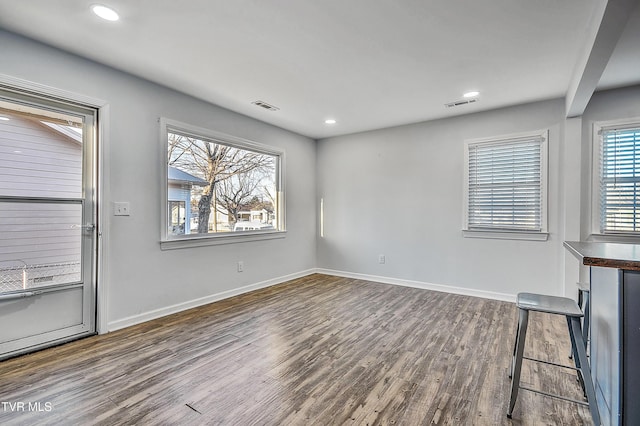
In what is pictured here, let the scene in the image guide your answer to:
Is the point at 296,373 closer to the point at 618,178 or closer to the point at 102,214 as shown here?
the point at 102,214

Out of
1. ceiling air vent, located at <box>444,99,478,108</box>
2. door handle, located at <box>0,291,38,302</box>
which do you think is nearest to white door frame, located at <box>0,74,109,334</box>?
door handle, located at <box>0,291,38,302</box>

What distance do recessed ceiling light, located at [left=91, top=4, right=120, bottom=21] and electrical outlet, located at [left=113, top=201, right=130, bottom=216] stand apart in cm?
158

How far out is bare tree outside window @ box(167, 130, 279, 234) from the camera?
3.66 meters

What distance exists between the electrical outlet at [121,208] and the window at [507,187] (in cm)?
411

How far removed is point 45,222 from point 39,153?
1.89 ft

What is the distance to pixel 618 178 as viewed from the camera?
334 cm

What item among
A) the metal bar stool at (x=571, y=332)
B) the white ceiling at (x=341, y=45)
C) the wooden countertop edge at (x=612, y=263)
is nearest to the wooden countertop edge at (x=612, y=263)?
the wooden countertop edge at (x=612, y=263)

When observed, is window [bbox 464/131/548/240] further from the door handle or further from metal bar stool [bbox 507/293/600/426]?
the door handle

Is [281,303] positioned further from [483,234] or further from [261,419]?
[483,234]

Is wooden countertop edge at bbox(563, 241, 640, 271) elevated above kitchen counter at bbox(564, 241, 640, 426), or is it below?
above

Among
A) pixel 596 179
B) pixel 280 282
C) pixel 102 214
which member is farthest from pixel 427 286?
pixel 102 214

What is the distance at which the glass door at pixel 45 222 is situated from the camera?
2.41m

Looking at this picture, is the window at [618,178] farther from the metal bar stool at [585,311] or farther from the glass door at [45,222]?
the glass door at [45,222]

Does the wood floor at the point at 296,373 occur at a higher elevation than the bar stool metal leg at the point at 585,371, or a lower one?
lower
